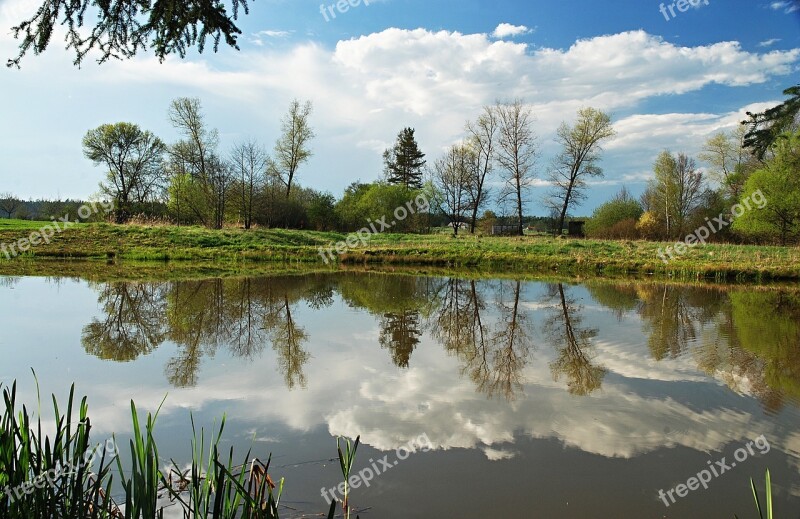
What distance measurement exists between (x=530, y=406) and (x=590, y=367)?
2057 mm

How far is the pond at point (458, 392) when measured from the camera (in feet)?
11.4

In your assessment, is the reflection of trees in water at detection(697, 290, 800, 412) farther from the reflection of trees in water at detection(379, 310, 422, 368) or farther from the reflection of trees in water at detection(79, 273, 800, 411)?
the reflection of trees in water at detection(379, 310, 422, 368)

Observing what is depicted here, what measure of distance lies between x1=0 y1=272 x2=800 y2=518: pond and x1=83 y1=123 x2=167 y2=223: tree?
105 feet

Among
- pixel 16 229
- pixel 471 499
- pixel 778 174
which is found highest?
pixel 778 174

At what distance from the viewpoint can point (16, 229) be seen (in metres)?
28.7

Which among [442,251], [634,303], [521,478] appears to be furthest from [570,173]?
[521,478]

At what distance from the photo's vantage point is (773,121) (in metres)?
5.08

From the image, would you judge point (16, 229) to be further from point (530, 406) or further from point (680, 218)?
point (680, 218)

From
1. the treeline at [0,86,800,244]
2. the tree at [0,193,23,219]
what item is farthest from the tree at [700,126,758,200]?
the tree at [0,193,23,219]

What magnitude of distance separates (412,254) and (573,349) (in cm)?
1738

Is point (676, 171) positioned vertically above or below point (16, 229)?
above

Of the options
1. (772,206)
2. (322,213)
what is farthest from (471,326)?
(322,213)

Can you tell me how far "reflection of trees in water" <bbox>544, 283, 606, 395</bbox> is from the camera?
5973mm

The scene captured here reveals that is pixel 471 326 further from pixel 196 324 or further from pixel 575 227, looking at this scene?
pixel 575 227
